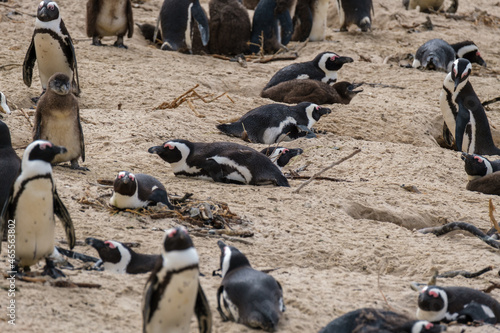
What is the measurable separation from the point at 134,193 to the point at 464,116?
458 cm

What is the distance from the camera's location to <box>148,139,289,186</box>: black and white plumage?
573cm

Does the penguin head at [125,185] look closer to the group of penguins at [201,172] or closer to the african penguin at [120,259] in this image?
the group of penguins at [201,172]

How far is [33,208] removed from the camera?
3.61 m

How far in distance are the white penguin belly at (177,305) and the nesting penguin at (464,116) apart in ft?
18.8

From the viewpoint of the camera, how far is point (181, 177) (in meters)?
5.90

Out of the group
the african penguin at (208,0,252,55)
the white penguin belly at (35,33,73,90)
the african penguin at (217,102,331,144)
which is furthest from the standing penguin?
the african penguin at (208,0,252,55)

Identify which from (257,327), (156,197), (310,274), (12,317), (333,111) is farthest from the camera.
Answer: (333,111)

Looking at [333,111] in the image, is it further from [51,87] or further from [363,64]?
[51,87]

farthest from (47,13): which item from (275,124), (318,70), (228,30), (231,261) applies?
(228,30)

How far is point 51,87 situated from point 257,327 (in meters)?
2.80

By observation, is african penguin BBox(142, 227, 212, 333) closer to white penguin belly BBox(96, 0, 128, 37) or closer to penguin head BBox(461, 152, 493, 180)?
penguin head BBox(461, 152, 493, 180)

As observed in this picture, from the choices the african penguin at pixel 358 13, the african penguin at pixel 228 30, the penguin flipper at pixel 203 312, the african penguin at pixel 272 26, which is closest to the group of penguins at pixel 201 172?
the penguin flipper at pixel 203 312

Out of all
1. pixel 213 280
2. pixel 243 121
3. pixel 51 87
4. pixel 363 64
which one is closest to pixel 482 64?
pixel 363 64

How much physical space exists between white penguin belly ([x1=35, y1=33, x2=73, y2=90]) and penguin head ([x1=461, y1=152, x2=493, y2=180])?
3730 mm
